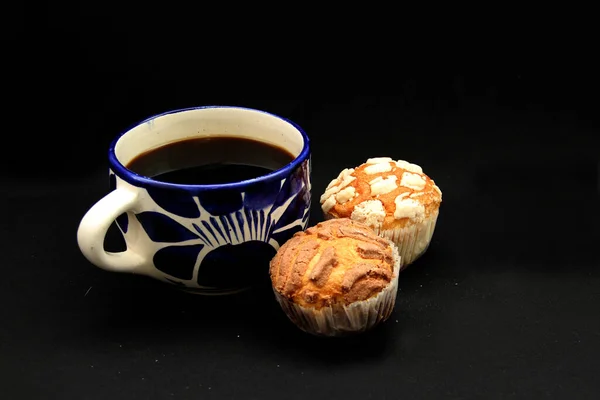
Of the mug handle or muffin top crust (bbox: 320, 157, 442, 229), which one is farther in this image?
muffin top crust (bbox: 320, 157, 442, 229)

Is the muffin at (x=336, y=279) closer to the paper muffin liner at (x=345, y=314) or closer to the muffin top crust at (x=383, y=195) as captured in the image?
the paper muffin liner at (x=345, y=314)

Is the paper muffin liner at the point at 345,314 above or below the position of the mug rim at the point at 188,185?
below

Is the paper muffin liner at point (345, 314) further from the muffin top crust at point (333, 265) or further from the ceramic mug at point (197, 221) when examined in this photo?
the ceramic mug at point (197, 221)

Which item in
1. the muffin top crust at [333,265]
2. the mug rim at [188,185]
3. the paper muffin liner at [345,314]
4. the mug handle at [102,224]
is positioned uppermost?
the mug rim at [188,185]

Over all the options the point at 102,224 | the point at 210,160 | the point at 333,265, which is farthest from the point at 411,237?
the point at 102,224

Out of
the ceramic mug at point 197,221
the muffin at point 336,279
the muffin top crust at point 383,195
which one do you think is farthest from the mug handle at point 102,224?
the muffin top crust at point 383,195

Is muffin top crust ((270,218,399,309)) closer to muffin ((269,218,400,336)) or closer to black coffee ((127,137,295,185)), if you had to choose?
muffin ((269,218,400,336))

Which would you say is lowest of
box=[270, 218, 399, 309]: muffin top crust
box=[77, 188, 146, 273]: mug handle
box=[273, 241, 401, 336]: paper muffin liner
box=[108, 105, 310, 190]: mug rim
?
box=[273, 241, 401, 336]: paper muffin liner

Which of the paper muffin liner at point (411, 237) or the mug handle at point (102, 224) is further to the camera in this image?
the paper muffin liner at point (411, 237)

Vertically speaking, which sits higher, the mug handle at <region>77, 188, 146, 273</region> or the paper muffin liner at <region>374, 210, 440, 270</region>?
the mug handle at <region>77, 188, 146, 273</region>

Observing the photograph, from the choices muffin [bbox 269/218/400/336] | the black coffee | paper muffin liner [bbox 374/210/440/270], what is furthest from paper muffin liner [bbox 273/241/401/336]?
the black coffee
